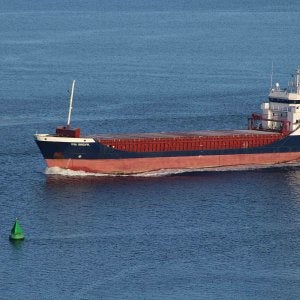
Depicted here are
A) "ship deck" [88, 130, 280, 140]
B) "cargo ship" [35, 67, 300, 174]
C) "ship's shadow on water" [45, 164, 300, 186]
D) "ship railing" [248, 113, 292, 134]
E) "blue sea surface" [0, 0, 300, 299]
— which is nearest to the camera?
"blue sea surface" [0, 0, 300, 299]

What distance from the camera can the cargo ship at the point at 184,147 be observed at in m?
118

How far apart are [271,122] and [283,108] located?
1959mm

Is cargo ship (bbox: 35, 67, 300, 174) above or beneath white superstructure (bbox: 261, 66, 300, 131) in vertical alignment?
beneath

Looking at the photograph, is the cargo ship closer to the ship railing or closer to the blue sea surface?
the ship railing

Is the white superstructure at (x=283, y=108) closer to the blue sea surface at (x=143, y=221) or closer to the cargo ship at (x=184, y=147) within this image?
the cargo ship at (x=184, y=147)

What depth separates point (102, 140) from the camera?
120 m

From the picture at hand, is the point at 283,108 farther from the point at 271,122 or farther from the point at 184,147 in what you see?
the point at 184,147

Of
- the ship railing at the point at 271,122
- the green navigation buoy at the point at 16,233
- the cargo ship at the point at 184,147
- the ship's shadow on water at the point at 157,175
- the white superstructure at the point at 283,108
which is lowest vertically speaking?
the green navigation buoy at the point at 16,233

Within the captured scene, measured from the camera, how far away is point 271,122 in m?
131

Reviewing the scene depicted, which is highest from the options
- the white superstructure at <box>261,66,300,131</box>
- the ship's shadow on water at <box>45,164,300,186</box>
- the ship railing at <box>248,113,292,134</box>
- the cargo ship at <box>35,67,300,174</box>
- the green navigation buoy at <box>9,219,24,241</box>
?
the white superstructure at <box>261,66,300,131</box>

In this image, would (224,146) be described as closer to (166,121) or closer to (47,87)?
(166,121)

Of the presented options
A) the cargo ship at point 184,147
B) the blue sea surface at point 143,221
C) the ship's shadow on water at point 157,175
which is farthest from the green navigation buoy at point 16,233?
the cargo ship at point 184,147

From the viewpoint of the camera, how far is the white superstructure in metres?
128

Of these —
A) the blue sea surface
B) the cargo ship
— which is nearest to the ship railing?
the cargo ship
